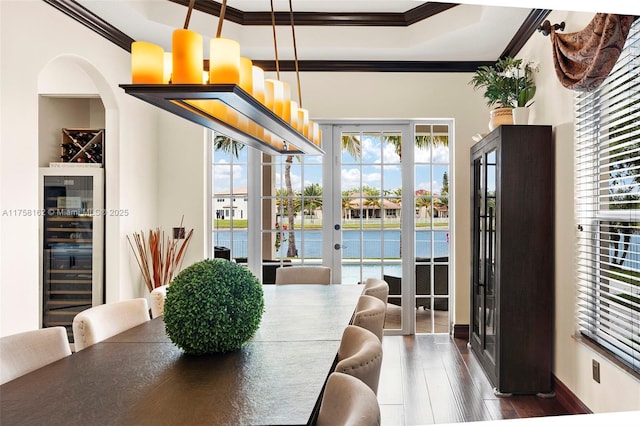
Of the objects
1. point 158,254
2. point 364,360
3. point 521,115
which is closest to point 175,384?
point 364,360

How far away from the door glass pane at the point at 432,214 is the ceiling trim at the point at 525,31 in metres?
0.95

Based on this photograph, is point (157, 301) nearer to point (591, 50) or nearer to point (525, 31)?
point (591, 50)

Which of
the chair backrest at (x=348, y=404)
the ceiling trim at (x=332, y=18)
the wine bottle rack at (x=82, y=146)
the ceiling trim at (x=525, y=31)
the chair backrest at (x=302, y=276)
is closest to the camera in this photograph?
the chair backrest at (x=348, y=404)

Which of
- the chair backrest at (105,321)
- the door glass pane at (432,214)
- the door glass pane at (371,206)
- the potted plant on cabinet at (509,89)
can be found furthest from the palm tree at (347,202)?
the chair backrest at (105,321)

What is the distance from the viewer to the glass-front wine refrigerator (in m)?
4.18

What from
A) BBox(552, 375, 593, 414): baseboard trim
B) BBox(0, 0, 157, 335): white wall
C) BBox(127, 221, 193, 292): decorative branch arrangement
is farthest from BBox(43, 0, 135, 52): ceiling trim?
BBox(552, 375, 593, 414): baseboard trim

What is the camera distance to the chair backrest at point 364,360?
1526mm

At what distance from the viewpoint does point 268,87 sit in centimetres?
237

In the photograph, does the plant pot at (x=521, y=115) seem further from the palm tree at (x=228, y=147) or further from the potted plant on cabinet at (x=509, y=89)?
the palm tree at (x=228, y=147)

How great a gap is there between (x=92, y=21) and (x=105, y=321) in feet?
8.07

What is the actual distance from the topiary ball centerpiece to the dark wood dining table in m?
0.07

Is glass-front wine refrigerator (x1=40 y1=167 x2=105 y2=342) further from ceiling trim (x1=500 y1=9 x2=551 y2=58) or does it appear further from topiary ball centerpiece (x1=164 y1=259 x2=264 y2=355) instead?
ceiling trim (x1=500 y1=9 x2=551 y2=58)

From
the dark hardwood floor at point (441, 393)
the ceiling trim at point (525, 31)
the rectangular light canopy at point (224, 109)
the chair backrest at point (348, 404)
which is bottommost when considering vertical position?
the dark hardwood floor at point (441, 393)

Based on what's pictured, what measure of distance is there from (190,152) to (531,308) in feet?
11.1
